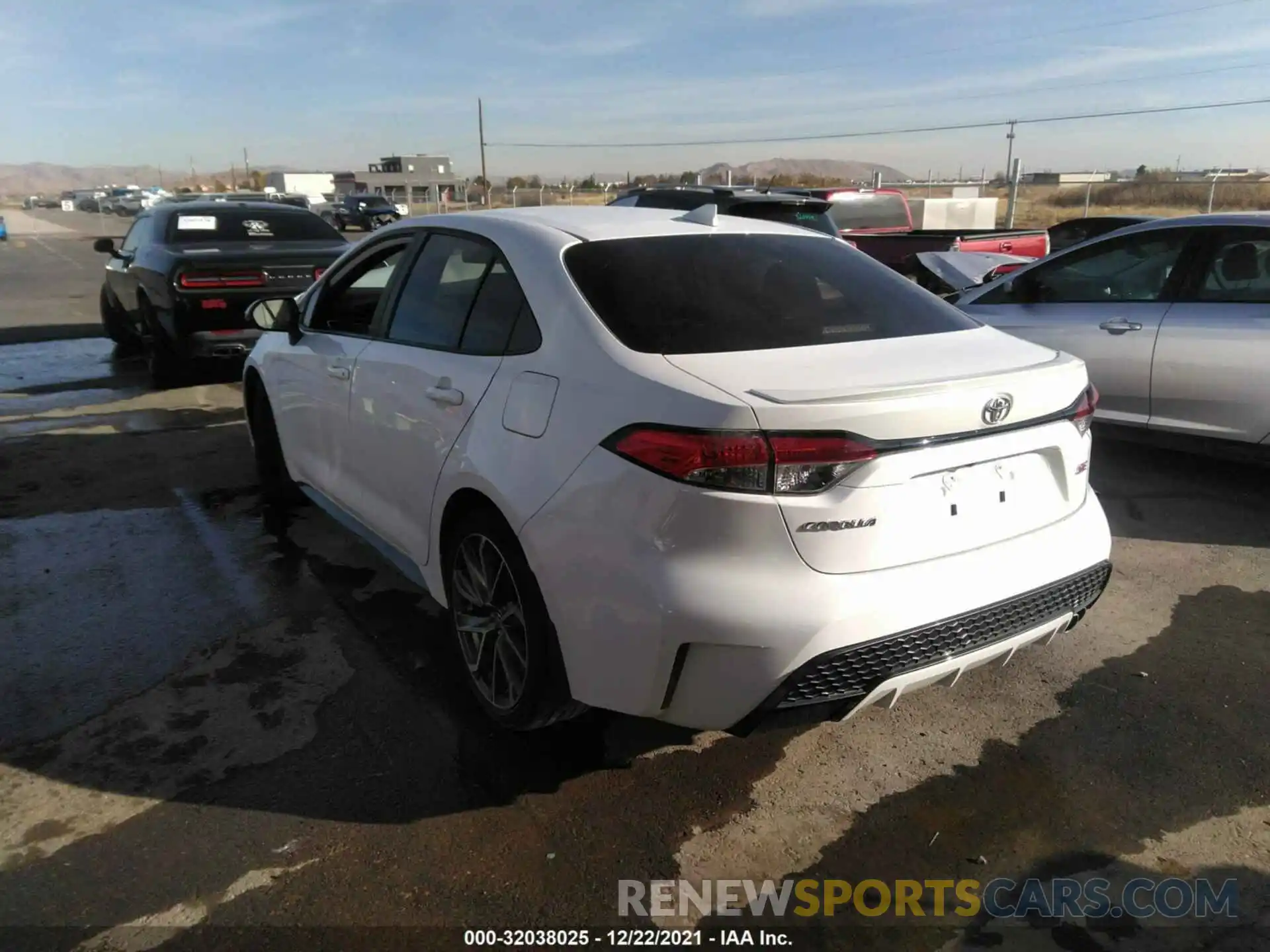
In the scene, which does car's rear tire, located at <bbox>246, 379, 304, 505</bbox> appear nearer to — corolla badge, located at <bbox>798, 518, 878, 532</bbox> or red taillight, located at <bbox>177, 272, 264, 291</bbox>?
red taillight, located at <bbox>177, 272, 264, 291</bbox>

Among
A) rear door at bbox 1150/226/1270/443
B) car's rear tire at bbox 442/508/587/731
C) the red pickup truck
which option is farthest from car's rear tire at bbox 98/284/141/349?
rear door at bbox 1150/226/1270/443

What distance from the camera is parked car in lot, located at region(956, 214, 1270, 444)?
16.6 feet

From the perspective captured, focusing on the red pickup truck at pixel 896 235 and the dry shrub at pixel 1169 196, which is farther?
the dry shrub at pixel 1169 196

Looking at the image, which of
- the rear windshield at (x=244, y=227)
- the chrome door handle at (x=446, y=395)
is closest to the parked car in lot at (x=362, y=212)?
the rear windshield at (x=244, y=227)

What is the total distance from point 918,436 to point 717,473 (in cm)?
53

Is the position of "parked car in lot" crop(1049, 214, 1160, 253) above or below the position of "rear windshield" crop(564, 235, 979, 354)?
below

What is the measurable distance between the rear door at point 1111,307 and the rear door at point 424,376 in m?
4.02

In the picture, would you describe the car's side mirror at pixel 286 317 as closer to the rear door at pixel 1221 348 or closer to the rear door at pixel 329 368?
the rear door at pixel 329 368

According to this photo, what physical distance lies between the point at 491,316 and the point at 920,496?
4.95 feet

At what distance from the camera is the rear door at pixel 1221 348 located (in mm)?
4988

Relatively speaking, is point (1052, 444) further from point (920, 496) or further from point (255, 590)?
point (255, 590)

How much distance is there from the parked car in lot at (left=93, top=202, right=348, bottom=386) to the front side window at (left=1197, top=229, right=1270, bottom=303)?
666cm

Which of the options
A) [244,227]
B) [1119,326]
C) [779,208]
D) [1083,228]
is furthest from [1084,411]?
[1083,228]

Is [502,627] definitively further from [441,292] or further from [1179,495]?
[1179,495]
